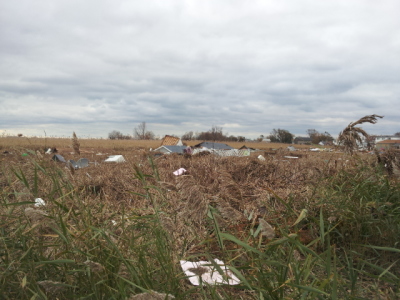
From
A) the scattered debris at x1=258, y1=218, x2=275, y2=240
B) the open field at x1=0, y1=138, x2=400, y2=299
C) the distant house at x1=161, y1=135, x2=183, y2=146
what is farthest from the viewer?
the distant house at x1=161, y1=135, x2=183, y2=146

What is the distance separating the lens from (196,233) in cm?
234

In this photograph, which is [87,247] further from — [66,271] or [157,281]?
[157,281]

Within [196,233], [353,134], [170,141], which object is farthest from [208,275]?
[170,141]

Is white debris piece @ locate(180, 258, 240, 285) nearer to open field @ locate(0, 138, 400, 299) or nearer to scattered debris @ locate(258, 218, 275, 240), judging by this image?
open field @ locate(0, 138, 400, 299)

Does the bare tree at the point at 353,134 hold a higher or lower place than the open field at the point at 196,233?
higher

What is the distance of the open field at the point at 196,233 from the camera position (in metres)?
1.50

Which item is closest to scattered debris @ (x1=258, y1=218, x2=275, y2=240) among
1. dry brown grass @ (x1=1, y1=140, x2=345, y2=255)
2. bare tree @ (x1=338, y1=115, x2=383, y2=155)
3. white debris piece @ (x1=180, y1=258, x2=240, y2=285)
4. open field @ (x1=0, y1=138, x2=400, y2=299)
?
open field @ (x1=0, y1=138, x2=400, y2=299)

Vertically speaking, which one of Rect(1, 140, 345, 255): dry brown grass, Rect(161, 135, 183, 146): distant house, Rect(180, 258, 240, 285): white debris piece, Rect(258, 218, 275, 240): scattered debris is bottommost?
Rect(180, 258, 240, 285): white debris piece

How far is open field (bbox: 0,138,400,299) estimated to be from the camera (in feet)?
4.91

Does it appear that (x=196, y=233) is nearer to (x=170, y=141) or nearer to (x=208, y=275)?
(x=208, y=275)

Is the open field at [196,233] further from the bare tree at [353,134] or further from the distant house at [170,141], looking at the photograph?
the distant house at [170,141]

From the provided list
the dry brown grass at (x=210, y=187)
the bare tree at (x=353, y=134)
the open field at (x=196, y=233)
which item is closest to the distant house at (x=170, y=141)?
the dry brown grass at (x=210, y=187)

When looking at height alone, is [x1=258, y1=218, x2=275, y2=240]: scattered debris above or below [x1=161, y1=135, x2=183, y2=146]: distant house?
below

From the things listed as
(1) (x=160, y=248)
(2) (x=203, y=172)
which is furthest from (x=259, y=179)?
(1) (x=160, y=248)
